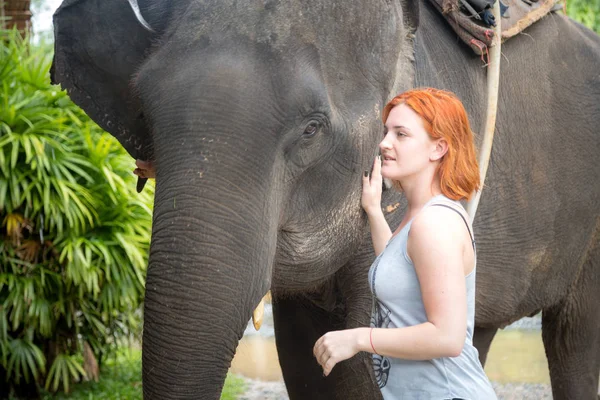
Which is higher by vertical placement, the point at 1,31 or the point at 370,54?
the point at 370,54

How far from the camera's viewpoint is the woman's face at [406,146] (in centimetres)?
240

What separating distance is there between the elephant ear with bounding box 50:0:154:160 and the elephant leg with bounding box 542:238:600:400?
2.39 metres

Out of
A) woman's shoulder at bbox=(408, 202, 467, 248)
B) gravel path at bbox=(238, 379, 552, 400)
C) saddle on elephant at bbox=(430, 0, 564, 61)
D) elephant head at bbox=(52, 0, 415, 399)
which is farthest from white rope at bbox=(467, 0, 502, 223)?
gravel path at bbox=(238, 379, 552, 400)

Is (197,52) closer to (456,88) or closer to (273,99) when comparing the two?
(273,99)

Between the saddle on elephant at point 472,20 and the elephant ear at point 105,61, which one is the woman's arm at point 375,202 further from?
the saddle on elephant at point 472,20

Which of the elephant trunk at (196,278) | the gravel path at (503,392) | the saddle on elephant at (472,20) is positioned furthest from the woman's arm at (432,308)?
the gravel path at (503,392)

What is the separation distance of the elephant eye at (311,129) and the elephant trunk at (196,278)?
26cm

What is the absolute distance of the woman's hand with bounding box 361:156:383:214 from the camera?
3021mm

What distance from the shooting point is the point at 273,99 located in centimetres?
263

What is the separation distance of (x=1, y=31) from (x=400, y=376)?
18.0 feet

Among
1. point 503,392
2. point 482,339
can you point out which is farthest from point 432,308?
point 503,392

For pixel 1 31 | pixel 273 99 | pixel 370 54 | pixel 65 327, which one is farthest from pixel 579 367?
pixel 1 31

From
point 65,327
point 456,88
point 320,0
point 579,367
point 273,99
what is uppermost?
point 320,0

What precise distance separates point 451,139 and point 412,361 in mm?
525
